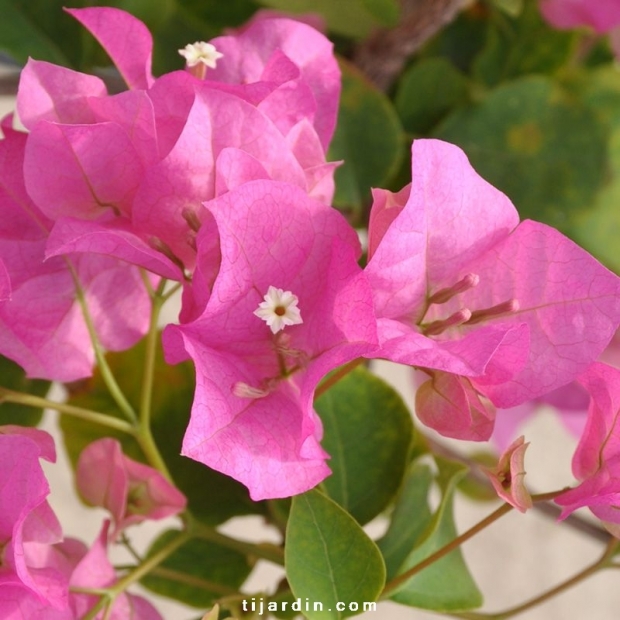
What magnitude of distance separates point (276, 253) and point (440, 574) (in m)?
0.20

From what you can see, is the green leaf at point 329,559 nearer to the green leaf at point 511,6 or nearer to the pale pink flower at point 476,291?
the pale pink flower at point 476,291

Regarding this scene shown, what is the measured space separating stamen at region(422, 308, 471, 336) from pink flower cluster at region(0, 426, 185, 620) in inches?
5.7

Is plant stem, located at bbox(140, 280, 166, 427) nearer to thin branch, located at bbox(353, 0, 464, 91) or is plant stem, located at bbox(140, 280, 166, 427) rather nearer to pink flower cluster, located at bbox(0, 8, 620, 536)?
pink flower cluster, located at bbox(0, 8, 620, 536)

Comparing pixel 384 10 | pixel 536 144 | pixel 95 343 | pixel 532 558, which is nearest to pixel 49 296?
pixel 95 343

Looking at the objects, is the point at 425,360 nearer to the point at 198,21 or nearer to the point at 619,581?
the point at 198,21

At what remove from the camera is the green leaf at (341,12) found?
54cm

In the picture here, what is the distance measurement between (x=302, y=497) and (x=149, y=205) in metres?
0.12

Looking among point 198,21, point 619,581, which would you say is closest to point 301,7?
point 198,21

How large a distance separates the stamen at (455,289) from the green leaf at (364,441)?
0.39ft

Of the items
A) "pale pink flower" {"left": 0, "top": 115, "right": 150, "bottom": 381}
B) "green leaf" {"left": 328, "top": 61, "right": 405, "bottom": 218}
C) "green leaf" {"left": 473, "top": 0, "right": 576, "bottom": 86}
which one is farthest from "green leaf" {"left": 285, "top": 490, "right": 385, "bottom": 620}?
"green leaf" {"left": 473, "top": 0, "right": 576, "bottom": 86}

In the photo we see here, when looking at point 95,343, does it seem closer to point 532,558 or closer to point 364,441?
point 364,441

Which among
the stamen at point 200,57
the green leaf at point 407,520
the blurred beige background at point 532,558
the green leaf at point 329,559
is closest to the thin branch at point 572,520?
the green leaf at point 407,520

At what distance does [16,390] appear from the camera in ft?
1.47

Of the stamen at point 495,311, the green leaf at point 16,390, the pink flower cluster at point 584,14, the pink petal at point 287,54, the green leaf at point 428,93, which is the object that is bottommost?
the green leaf at point 16,390
